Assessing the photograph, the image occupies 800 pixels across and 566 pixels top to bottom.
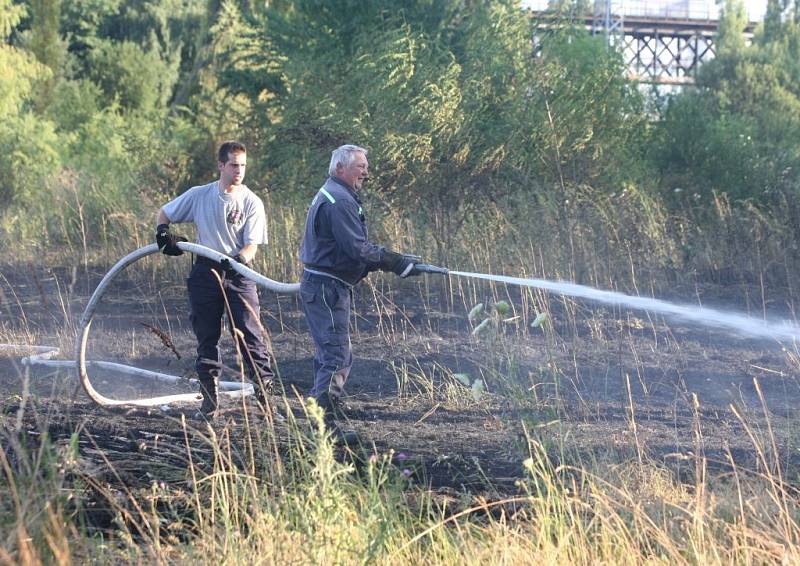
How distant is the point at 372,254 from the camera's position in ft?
19.9

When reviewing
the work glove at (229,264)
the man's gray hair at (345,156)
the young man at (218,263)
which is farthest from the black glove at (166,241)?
the man's gray hair at (345,156)

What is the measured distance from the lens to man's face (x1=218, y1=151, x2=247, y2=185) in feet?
21.1

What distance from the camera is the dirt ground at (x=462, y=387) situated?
5496mm

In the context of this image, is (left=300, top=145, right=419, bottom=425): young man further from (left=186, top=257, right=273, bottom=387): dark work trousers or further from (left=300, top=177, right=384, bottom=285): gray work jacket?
(left=186, top=257, right=273, bottom=387): dark work trousers

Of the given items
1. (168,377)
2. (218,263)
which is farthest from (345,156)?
(168,377)

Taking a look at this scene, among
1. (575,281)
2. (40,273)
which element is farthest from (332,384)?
(40,273)

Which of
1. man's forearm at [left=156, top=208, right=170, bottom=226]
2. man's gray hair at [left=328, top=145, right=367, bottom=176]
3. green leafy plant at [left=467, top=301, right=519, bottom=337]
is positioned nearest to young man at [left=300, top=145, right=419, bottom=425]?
man's gray hair at [left=328, top=145, right=367, bottom=176]

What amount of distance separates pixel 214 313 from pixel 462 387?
1683 millimetres

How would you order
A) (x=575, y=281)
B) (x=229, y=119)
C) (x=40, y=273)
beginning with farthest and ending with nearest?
(x=229, y=119), (x=40, y=273), (x=575, y=281)

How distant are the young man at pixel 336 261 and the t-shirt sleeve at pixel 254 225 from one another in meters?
0.45

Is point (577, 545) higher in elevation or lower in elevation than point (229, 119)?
lower

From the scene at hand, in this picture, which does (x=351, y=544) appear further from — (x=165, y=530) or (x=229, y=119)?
(x=229, y=119)

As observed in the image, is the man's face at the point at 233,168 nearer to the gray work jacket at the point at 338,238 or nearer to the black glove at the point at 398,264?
the gray work jacket at the point at 338,238

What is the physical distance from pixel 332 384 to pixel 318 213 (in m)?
0.95
